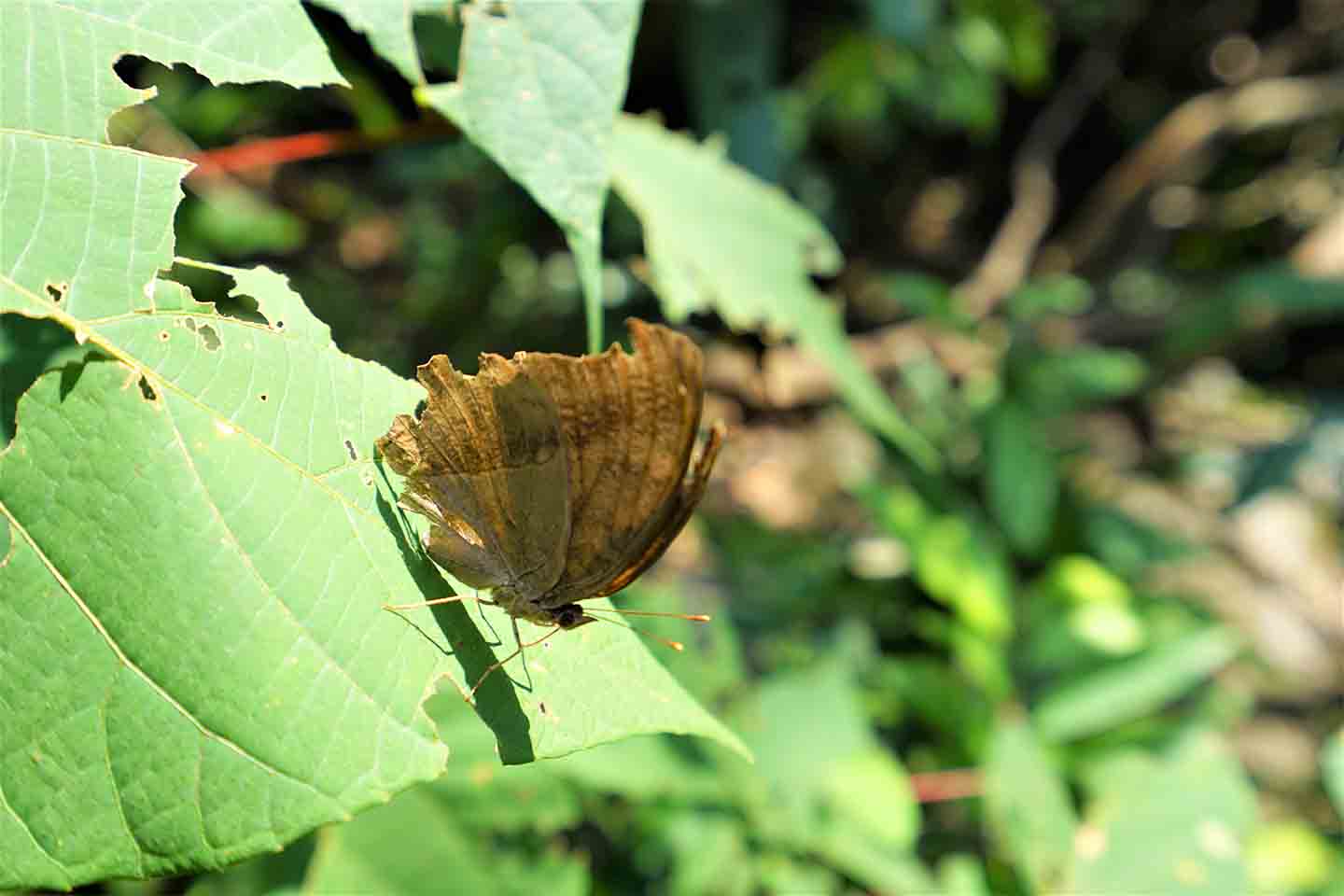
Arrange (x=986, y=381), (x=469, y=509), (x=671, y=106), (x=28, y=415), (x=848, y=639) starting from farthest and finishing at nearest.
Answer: (x=986, y=381)
(x=848, y=639)
(x=671, y=106)
(x=469, y=509)
(x=28, y=415)

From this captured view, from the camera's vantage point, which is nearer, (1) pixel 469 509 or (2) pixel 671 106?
(1) pixel 469 509

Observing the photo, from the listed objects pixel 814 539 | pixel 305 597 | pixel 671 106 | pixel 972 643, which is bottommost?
pixel 814 539

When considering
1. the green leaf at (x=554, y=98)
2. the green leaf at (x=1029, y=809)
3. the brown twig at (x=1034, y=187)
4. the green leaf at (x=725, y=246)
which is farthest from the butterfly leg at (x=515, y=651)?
the brown twig at (x=1034, y=187)

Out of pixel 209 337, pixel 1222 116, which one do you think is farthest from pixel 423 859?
pixel 1222 116

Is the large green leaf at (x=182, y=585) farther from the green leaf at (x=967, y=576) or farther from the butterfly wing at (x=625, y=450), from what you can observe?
the green leaf at (x=967, y=576)

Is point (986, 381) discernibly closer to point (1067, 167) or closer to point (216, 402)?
point (1067, 167)

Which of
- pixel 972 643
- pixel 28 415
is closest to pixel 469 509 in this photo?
pixel 28 415
